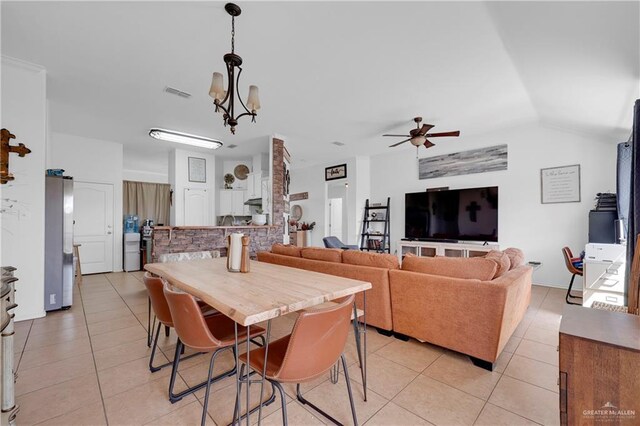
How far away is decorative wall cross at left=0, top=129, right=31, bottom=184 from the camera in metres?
2.62

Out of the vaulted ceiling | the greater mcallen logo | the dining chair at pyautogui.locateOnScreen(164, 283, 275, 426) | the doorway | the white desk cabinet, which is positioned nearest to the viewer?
the greater mcallen logo

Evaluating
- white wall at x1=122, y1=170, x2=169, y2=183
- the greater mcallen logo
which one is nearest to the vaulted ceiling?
the greater mcallen logo

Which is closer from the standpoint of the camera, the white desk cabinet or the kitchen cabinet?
the white desk cabinet

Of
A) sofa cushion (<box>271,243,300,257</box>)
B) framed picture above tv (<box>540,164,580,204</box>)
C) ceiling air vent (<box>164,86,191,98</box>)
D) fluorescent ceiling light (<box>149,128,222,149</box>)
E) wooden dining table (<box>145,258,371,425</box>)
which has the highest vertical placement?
ceiling air vent (<box>164,86,191,98</box>)

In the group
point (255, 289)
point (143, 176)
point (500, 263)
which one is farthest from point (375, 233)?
point (143, 176)

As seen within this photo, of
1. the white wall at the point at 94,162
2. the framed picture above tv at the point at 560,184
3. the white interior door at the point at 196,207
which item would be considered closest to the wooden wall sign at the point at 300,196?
the white interior door at the point at 196,207

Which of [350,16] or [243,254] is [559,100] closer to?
[350,16]

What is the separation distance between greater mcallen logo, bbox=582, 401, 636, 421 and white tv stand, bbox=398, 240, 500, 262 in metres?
4.38

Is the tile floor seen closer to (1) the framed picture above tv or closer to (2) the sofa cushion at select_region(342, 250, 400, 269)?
(2) the sofa cushion at select_region(342, 250, 400, 269)

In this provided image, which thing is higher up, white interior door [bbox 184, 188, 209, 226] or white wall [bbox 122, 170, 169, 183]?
white wall [bbox 122, 170, 169, 183]

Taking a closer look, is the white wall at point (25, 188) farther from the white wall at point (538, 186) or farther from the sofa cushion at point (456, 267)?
the white wall at point (538, 186)

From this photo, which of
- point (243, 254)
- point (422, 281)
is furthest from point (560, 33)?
point (243, 254)

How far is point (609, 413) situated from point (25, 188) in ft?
15.9

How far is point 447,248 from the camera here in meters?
5.50
